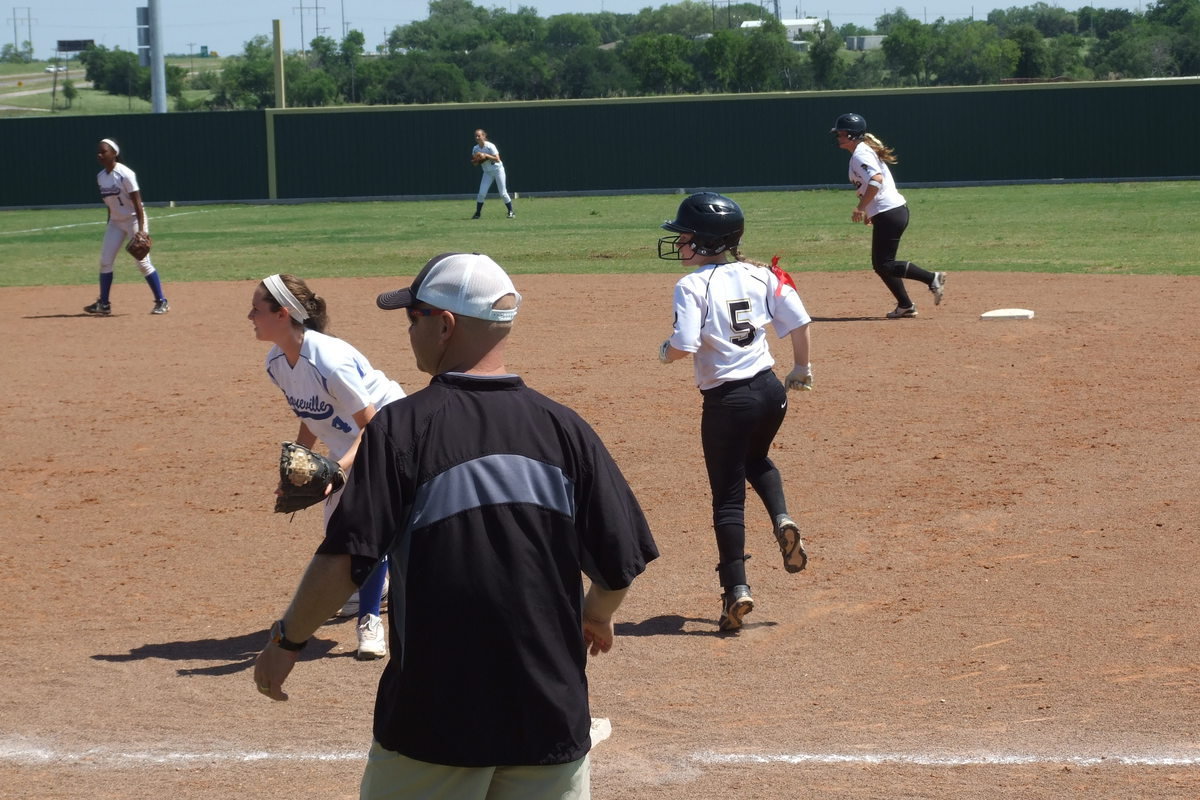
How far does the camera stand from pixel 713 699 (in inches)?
219

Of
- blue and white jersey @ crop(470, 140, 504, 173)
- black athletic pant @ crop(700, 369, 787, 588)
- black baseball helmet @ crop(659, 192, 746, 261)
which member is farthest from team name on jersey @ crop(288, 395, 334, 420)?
blue and white jersey @ crop(470, 140, 504, 173)

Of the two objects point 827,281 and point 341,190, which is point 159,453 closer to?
point 827,281

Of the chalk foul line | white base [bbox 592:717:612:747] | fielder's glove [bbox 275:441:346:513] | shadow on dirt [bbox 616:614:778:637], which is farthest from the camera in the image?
shadow on dirt [bbox 616:614:778:637]

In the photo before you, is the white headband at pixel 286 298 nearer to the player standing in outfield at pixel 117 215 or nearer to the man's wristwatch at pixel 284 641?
the man's wristwatch at pixel 284 641

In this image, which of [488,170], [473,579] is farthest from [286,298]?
[488,170]

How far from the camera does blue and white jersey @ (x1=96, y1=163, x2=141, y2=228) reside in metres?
16.0

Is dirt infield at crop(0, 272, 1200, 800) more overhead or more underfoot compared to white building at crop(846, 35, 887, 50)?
more underfoot

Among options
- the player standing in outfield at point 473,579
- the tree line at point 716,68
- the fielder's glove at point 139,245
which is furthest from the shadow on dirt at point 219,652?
the tree line at point 716,68

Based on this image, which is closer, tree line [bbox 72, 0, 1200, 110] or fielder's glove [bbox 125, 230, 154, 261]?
fielder's glove [bbox 125, 230, 154, 261]

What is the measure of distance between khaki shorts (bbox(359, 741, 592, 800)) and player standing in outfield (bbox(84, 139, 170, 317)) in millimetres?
13740

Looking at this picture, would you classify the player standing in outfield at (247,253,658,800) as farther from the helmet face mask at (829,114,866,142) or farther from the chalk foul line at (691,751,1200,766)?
the helmet face mask at (829,114,866,142)

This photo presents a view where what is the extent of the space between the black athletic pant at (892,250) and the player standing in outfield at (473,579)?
1147 centimetres

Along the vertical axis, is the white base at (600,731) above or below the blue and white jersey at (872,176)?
below

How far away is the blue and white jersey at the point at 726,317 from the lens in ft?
20.3
